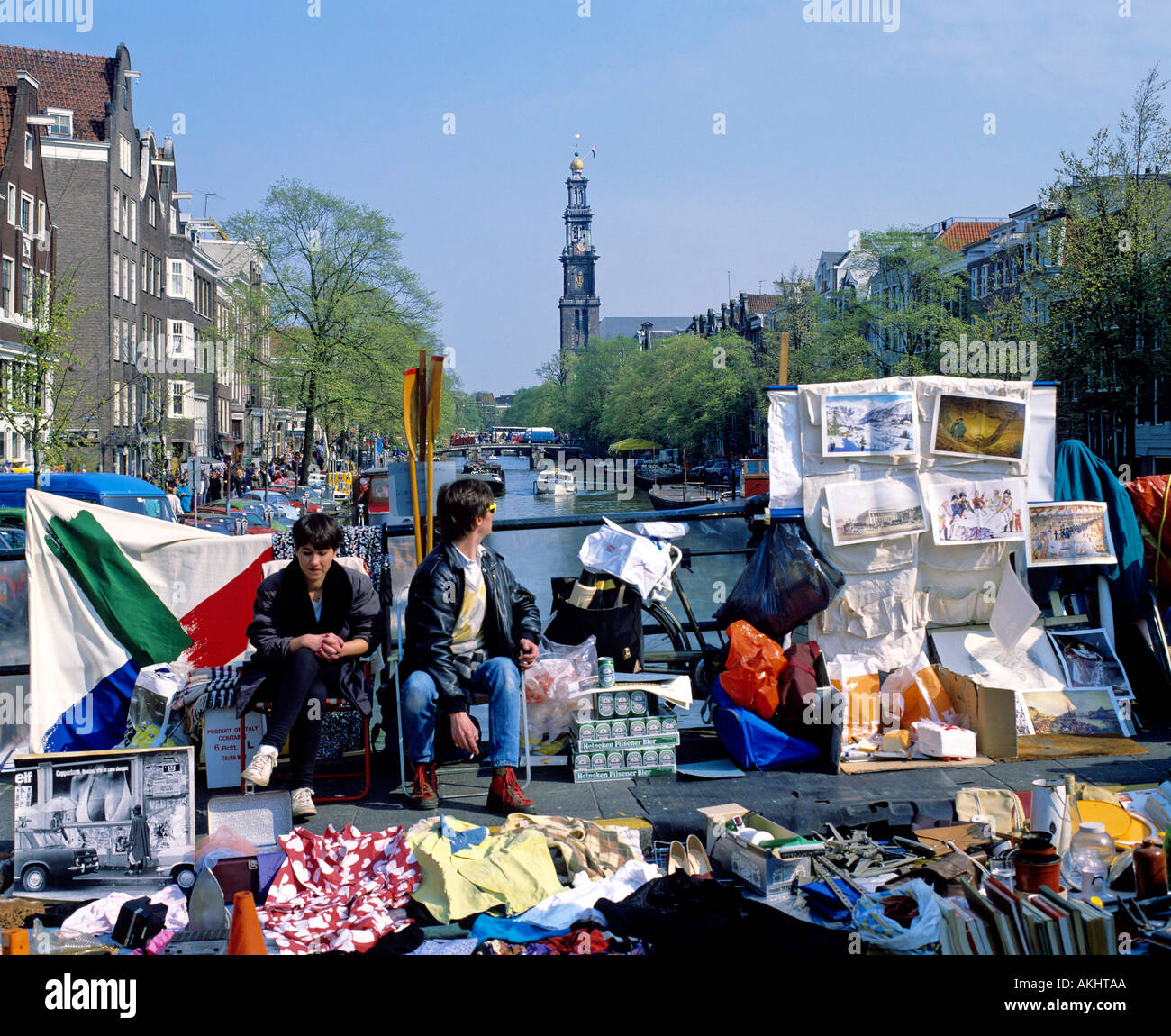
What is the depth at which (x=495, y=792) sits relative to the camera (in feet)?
15.3

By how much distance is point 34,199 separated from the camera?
33.5m

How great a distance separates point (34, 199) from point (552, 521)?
33560mm

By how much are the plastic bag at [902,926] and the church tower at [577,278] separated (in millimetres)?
179499

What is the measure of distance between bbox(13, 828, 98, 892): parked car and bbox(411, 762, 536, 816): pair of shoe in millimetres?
1314

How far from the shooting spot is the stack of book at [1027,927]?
9.37 feet

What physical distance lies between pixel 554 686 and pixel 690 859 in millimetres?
1596

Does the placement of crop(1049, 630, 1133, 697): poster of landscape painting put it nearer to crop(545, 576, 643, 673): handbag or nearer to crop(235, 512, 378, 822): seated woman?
crop(545, 576, 643, 673): handbag

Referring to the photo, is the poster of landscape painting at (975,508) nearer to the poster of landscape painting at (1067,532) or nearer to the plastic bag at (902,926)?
the poster of landscape painting at (1067,532)

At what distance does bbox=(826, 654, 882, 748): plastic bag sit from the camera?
5484 millimetres

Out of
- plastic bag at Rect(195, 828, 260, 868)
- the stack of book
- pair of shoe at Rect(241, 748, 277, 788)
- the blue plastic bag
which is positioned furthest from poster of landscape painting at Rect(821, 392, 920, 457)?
plastic bag at Rect(195, 828, 260, 868)

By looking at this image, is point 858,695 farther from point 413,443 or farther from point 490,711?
point 413,443

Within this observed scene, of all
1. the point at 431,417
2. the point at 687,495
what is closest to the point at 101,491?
the point at 431,417
